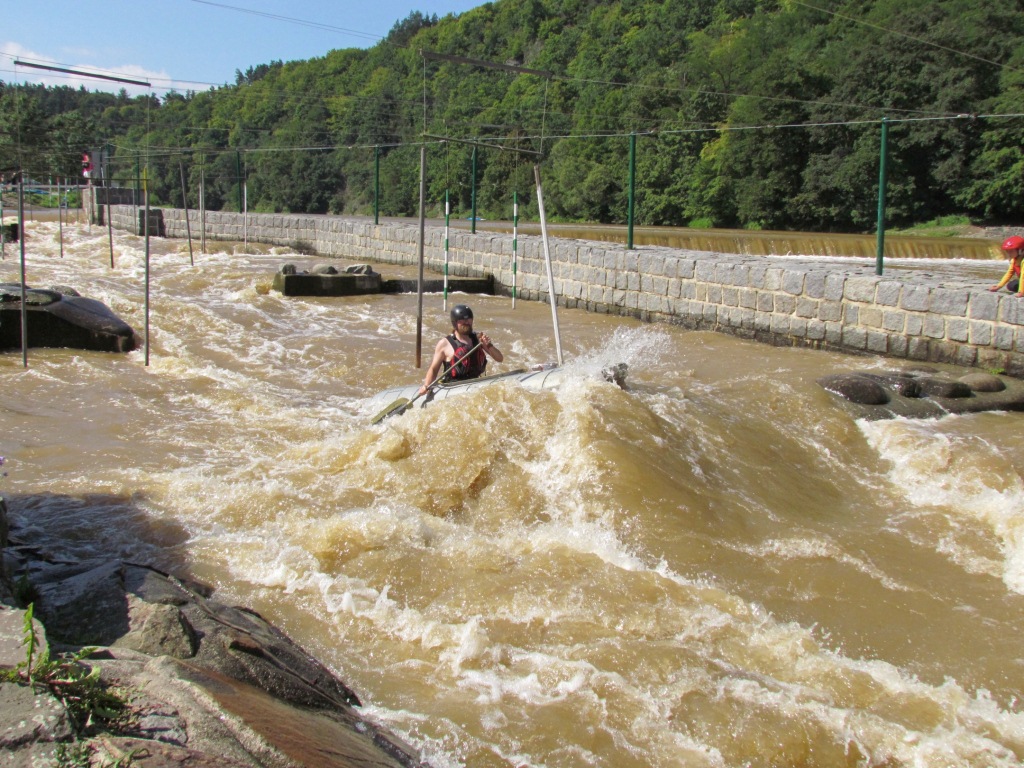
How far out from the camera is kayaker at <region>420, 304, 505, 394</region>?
7793 millimetres

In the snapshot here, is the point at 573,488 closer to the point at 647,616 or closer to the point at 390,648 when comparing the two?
the point at 647,616

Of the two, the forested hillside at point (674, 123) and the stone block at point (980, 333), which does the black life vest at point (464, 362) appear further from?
the stone block at point (980, 333)

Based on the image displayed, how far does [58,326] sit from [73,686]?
9899 millimetres

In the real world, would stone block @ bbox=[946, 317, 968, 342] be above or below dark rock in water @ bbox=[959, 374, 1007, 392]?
above

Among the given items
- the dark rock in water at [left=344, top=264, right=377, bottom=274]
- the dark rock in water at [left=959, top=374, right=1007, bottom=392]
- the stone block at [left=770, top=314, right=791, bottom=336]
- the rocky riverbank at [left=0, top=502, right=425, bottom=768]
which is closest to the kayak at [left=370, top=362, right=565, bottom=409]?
the rocky riverbank at [left=0, top=502, right=425, bottom=768]

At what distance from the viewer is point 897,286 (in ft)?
34.8

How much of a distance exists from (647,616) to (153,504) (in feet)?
11.3

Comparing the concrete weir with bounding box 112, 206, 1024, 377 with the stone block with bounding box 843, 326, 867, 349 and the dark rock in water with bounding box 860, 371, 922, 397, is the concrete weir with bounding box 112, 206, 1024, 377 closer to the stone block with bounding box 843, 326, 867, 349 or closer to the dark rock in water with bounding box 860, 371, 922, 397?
the stone block with bounding box 843, 326, 867, 349

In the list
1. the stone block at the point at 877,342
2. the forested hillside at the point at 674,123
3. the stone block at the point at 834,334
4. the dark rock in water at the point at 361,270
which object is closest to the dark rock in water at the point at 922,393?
the stone block at the point at 877,342

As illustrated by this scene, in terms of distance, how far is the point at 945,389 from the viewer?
8.71 m

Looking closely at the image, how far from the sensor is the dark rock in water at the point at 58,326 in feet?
35.6

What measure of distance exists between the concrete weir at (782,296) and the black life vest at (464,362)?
492 cm

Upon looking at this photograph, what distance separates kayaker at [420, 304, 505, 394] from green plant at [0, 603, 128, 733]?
17.6ft

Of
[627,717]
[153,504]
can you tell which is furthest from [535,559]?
[153,504]
